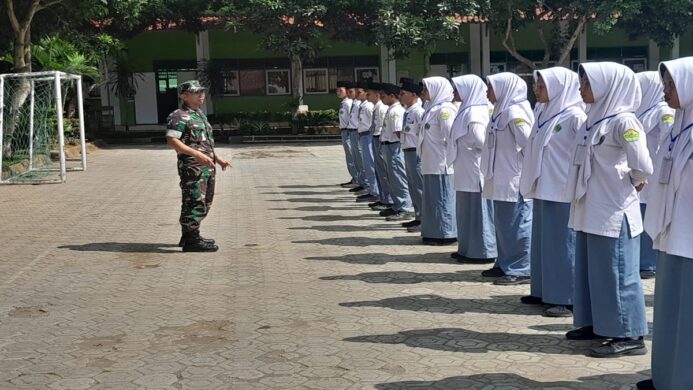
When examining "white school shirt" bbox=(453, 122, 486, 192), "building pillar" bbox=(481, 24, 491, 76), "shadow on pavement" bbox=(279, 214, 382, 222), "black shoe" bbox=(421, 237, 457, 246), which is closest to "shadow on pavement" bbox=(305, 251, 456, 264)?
"black shoe" bbox=(421, 237, 457, 246)

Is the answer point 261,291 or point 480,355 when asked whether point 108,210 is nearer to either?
point 261,291

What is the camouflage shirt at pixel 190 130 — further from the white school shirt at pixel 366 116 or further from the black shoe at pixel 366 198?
the black shoe at pixel 366 198

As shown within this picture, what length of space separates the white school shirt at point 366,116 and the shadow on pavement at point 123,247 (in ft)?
14.2

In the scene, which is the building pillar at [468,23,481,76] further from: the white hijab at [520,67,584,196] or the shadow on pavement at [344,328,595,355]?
the shadow on pavement at [344,328,595,355]

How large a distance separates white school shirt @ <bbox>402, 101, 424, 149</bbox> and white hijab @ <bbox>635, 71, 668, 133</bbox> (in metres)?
2.78

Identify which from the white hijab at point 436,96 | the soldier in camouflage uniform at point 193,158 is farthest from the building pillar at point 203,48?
the white hijab at point 436,96

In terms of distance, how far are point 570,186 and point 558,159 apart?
67cm

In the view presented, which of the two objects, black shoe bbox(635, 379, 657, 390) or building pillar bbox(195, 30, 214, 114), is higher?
building pillar bbox(195, 30, 214, 114)

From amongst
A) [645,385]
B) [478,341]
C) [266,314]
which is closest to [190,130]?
[266,314]

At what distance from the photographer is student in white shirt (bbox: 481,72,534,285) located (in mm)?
6387

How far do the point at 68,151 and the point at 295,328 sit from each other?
56.4ft

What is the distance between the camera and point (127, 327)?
556 cm

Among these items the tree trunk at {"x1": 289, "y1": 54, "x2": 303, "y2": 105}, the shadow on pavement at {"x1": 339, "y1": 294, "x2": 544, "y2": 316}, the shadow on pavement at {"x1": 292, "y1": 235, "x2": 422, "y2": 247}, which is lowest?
the shadow on pavement at {"x1": 339, "y1": 294, "x2": 544, "y2": 316}

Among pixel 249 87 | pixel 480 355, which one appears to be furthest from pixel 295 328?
pixel 249 87
